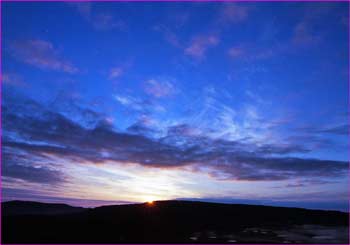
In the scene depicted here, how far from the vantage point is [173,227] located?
25.8 metres

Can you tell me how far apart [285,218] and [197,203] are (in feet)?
35.4

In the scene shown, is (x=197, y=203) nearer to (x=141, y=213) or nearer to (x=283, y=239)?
(x=141, y=213)

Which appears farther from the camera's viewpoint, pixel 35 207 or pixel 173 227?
pixel 35 207

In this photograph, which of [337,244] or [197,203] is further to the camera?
[197,203]

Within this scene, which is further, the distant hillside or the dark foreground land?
the distant hillside

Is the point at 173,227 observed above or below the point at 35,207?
below

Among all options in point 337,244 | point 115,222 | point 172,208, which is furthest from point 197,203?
point 337,244

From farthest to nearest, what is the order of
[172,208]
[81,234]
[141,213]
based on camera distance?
[172,208] < [141,213] < [81,234]

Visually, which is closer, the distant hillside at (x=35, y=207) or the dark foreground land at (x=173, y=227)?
the dark foreground land at (x=173, y=227)

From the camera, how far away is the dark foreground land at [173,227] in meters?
19.5

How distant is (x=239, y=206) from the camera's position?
40938mm

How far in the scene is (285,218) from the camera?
37469 mm

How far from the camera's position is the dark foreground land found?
63.9ft

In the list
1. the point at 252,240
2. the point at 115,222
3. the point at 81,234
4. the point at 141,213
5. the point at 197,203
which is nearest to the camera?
the point at 252,240
